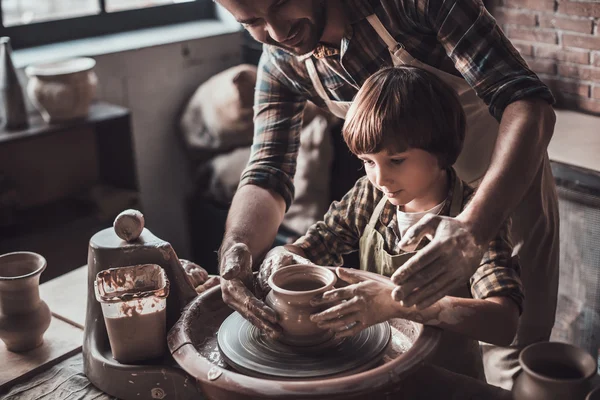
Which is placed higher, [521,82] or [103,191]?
[521,82]

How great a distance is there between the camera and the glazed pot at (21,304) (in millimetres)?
1930

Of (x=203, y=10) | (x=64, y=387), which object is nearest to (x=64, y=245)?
(x=203, y=10)

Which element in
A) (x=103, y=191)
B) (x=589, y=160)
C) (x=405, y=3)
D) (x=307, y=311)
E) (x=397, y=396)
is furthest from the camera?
(x=103, y=191)

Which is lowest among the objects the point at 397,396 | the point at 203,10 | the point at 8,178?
the point at 8,178

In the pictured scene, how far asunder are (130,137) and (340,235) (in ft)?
7.35

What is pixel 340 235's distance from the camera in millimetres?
2121

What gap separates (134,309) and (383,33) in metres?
0.94

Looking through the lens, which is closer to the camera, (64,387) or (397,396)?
(397,396)

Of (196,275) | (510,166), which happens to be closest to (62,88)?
(196,275)

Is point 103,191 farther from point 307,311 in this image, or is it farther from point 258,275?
point 307,311

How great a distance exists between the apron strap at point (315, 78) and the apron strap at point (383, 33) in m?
0.25

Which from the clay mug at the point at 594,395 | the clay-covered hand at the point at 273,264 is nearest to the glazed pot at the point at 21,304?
the clay-covered hand at the point at 273,264

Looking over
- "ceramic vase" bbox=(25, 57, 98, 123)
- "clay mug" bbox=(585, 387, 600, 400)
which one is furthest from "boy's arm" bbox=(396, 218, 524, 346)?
"ceramic vase" bbox=(25, 57, 98, 123)

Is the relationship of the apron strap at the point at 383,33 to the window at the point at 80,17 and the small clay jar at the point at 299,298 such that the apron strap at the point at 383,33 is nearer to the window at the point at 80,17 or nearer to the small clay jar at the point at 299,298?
the small clay jar at the point at 299,298
